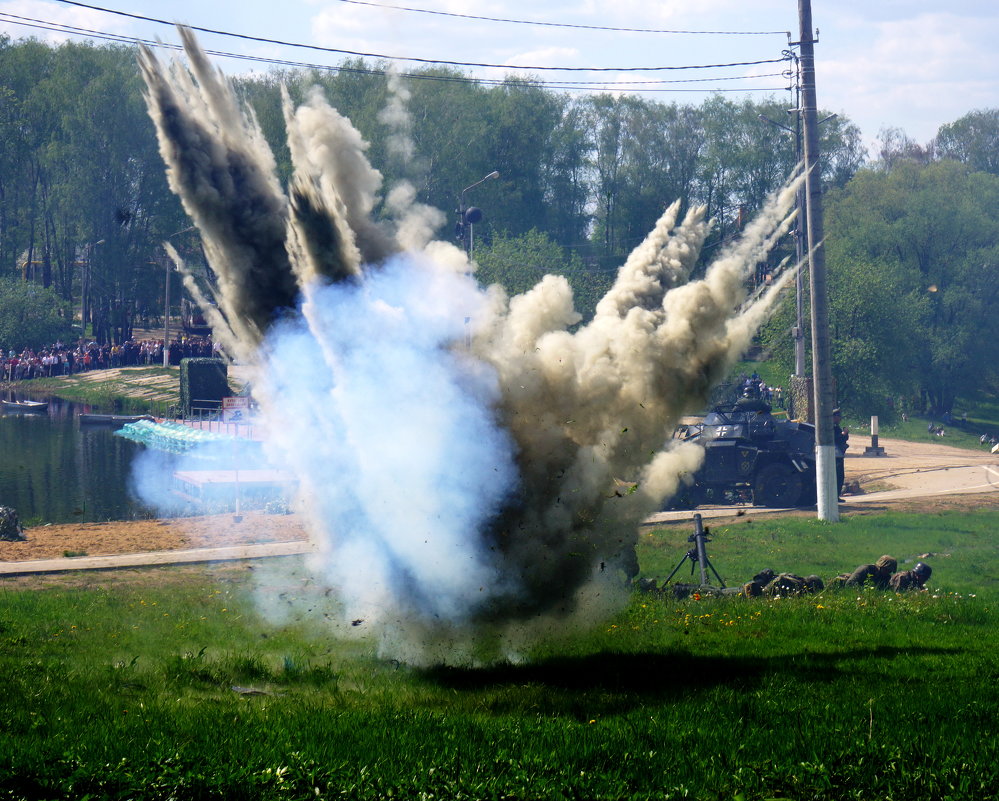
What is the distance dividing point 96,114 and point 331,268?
2438 inches

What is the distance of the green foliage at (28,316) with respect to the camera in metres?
70.5

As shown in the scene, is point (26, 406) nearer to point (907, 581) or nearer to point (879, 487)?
point (879, 487)

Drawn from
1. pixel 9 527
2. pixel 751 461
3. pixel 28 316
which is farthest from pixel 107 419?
pixel 751 461

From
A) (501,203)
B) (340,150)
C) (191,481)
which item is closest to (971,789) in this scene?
(340,150)

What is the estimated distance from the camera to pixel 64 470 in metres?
37.2

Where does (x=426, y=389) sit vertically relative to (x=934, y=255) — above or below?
below

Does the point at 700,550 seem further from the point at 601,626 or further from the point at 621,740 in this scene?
the point at 621,740

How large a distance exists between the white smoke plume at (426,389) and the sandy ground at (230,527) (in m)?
9.94

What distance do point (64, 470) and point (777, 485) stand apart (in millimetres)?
23018

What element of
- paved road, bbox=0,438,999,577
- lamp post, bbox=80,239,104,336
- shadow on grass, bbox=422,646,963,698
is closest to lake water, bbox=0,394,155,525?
paved road, bbox=0,438,999,577

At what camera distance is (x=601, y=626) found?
45.7 feet

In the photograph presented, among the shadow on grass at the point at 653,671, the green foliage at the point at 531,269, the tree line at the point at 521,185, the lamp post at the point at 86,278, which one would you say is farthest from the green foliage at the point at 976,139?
the shadow on grass at the point at 653,671

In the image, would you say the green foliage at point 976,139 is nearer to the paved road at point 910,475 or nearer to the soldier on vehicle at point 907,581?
the paved road at point 910,475

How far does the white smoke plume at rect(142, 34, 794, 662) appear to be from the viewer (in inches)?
486
